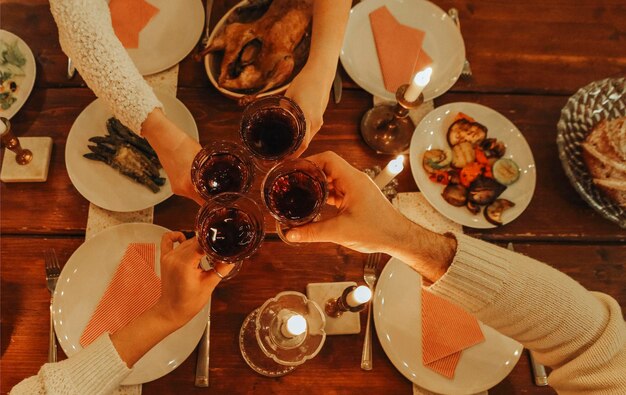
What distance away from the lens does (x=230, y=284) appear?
4.66ft

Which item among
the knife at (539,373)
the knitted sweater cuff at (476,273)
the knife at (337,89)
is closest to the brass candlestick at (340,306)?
the knitted sweater cuff at (476,273)

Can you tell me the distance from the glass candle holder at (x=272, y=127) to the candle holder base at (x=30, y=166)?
29.9 inches

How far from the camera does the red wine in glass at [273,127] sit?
48.1 inches

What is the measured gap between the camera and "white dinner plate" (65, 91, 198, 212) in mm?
1404

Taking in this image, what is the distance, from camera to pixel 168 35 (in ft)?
5.36

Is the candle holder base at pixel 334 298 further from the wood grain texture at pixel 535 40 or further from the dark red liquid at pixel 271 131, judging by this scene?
the wood grain texture at pixel 535 40

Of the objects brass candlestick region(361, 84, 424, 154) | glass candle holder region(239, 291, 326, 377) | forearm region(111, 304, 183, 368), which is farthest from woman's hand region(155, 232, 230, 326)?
brass candlestick region(361, 84, 424, 154)

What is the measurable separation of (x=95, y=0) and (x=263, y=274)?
99 centimetres

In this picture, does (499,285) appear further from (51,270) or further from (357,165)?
(51,270)

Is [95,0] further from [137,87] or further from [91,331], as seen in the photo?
[91,331]

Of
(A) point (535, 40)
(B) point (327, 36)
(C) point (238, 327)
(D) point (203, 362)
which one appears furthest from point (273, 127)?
(A) point (535, 40)

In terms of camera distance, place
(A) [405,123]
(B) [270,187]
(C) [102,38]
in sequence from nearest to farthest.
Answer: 1. (B) [270,187]
2. (C) [102,38]
3. (A) [405,123]

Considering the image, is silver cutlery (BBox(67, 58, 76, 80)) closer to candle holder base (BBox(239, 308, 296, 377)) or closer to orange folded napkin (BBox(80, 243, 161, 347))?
orange folded napkin (BBox(80, 243, 161, 347))

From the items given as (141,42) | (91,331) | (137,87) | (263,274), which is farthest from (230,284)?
(141,42)
